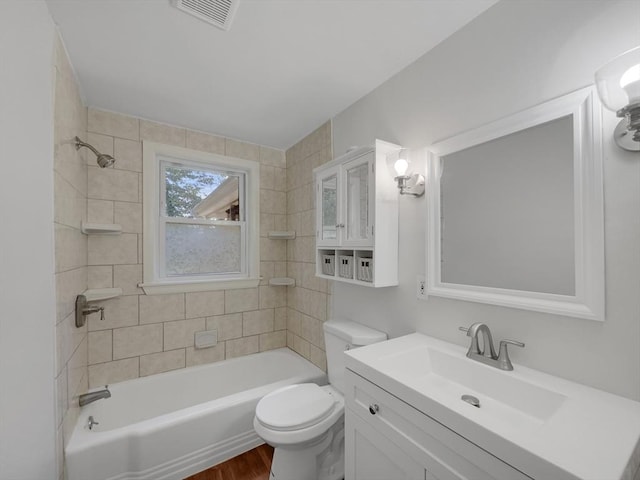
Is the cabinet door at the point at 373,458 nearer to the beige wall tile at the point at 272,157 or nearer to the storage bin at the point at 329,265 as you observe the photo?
the storage bin at the point at 329,265

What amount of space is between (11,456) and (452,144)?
212cm

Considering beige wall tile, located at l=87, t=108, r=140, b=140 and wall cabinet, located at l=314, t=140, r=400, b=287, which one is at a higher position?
beige wall tile, located at l=87, t=108, r=140, b=140

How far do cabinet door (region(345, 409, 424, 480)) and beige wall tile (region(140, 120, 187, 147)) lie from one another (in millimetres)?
2318

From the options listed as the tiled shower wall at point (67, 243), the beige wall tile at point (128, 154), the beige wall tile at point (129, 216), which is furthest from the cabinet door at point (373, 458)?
the beige wall tile at point (128, 154)

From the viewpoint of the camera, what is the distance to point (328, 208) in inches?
75.2

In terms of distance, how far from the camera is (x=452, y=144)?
4.42 ft

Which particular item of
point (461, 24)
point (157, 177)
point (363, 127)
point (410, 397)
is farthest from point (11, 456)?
point (461, 24)

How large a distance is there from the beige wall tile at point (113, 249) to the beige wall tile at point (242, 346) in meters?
1.07

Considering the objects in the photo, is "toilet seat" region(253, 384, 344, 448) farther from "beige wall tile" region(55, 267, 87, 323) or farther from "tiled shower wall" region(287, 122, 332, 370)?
"beige wall tile" region(55, 267, 87, 323)

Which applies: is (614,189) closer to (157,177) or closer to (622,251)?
(622,251)

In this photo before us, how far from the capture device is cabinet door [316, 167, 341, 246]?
180 cm

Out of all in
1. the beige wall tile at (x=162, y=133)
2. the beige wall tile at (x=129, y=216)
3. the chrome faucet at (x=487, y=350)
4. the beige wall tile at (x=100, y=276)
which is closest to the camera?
the chrome faucet at (x=487, y=350)

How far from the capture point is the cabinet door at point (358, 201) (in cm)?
157

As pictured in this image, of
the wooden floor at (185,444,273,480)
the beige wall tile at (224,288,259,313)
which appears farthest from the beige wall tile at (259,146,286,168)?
the wooden floor at (185,444,273,480)
